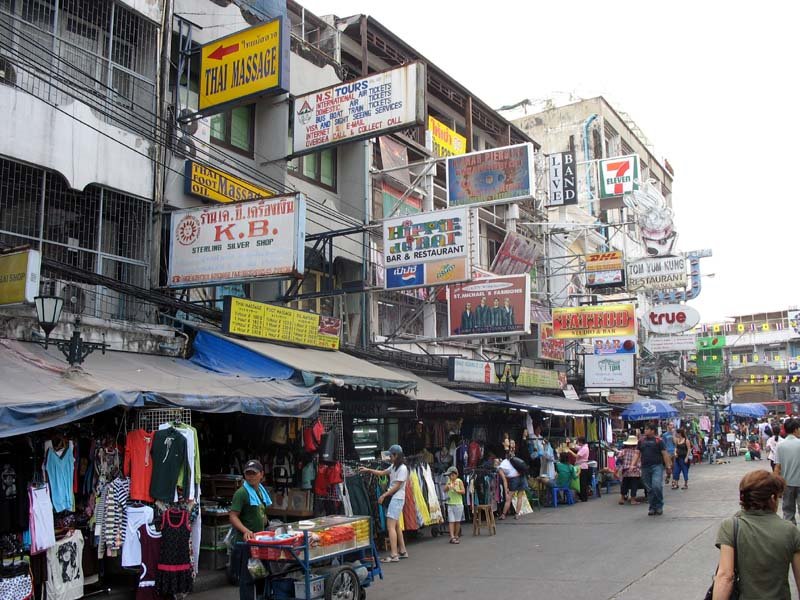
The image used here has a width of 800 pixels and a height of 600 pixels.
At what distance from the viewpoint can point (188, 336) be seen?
43.5ft

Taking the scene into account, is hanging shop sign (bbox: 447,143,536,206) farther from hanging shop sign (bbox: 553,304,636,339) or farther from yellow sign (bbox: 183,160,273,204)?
hanging shop sign (bbox: 553,304,636,339)

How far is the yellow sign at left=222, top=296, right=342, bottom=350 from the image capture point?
13.1 m

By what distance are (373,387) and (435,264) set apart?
3.53 meters

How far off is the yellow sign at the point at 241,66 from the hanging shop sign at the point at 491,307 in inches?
313

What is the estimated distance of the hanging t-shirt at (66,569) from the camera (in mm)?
8484

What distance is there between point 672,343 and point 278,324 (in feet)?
76.9

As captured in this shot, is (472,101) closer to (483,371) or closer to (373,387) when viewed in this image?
(483,371)

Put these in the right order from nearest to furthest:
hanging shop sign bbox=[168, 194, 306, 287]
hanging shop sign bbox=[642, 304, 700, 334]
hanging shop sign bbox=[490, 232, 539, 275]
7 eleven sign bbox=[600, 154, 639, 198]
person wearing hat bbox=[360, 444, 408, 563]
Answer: person wearing hat bbox=[360, 444, 408, 563], hanging shop sign bbox=[168, 194, 306, 287], hanging shop sign bbox=[490, 232, 539, 275], hanging shop sign bbox=[642, 304, 700, 334], 7 eleven sign bbox=[600, 154, 639, 198]

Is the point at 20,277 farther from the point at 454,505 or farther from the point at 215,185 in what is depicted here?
the point at 454,505

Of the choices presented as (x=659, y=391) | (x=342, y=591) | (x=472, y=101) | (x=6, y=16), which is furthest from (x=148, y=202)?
(x=659, y=391)

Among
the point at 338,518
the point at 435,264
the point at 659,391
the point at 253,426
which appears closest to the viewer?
the point at 338,518

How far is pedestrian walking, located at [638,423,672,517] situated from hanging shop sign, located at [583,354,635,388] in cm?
1097

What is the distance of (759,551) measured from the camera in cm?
452

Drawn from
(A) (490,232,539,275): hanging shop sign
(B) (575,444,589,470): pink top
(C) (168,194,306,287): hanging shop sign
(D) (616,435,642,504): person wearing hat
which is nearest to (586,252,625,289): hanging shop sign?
(A) (490,232,539,275): hanging shop sign
